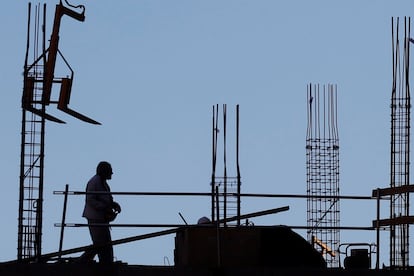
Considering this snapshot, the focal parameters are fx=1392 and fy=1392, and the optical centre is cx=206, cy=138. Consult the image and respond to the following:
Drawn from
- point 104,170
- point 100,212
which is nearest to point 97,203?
point 100,212

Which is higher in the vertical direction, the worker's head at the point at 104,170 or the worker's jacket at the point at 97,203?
the worker's head at the point at 104,170

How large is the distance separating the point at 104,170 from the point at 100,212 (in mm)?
653

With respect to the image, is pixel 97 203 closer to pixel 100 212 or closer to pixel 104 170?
pixel 100 212

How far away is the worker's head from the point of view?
70.4ft

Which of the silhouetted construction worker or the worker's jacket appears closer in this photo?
the silhouetted construction worker

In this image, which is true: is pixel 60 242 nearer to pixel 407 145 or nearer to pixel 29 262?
pixel 29 262

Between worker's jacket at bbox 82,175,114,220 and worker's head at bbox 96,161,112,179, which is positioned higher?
worker's head at bbox 96,161,112,179

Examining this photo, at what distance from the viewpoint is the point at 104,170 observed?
21.6 meters

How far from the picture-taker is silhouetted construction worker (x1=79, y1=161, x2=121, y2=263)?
2125 cm

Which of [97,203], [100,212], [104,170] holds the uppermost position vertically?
[104,170]

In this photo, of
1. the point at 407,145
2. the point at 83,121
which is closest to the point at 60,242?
the point at 83,121

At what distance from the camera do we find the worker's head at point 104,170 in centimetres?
2147

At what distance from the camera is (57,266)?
20.6 m

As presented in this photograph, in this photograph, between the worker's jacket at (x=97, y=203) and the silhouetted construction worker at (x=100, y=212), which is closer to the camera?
the silhouetted construction worker at (x=100, y=212)
